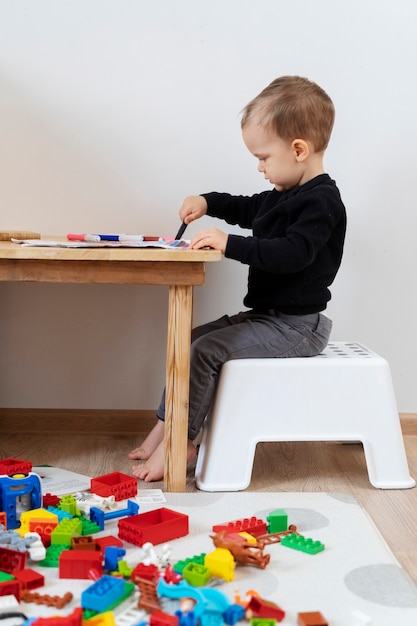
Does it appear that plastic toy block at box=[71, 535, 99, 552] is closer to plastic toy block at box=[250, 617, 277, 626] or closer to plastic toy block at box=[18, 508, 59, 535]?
plastic toy block at box=[18, 508, 59, 535]

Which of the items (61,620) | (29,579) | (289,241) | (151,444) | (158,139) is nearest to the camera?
(61,620)

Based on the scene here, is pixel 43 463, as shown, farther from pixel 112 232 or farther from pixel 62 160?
pixel 62 160

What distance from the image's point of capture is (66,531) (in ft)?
3.49

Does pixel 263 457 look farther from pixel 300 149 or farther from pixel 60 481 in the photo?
pixel 300 149

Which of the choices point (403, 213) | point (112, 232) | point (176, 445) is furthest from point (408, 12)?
point (176, 445)

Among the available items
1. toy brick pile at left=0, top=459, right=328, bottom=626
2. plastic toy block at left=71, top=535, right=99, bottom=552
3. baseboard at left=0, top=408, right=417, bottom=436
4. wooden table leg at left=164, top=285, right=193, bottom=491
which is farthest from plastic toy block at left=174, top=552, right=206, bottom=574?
baseboard at left=0, top=408, right=417, bottom=436

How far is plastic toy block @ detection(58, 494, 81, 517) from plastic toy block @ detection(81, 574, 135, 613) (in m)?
0.27

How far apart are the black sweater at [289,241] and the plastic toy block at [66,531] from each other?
0.51 meters

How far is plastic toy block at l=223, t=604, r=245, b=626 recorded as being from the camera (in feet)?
2.82

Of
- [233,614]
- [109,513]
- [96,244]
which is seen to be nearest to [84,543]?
[109,513]

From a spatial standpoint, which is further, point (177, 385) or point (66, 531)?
point (177, 385)

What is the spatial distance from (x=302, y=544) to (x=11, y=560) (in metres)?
0.38

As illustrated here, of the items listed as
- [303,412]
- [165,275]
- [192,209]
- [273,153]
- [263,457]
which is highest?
[273,153]

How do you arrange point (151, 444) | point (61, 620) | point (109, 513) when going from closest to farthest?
point (61, 620), point (109, 513), point (151, 444)
